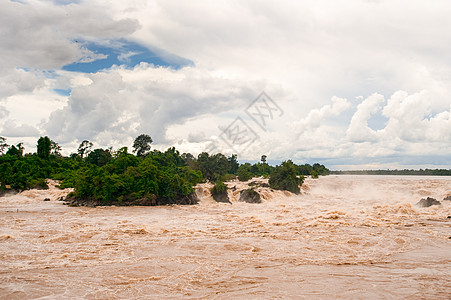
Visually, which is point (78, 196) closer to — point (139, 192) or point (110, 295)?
point (139, 192)

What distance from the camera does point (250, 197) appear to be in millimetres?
27094

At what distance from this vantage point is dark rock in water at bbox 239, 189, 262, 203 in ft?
87.7

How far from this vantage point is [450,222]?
50.4ft

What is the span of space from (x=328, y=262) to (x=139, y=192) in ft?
54.1

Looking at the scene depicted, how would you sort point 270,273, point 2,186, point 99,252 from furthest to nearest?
point 2,186, point 99,252, point 270,273

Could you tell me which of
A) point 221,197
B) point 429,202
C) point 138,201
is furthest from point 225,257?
point 429,202

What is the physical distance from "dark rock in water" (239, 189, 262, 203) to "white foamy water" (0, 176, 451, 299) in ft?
31.6

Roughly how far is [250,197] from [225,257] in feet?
60.0

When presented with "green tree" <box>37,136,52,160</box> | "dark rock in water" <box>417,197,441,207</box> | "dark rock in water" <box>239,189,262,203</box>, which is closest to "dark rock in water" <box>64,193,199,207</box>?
"dark rock in water" <box>239,189,262,203</box>

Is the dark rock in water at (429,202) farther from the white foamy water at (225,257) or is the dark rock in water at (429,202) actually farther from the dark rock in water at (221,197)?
the dark rock in water at (221,197)

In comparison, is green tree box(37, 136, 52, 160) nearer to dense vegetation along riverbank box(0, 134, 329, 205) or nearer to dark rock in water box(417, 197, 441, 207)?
dense vegetation along riverbank box(0, 134, 329, 205)

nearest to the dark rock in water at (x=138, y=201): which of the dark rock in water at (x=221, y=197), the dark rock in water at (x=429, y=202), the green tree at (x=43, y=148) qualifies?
the dark rock in water at (x=221, y=197)

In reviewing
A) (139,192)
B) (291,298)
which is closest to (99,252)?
(291,298)

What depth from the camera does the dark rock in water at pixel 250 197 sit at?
26719 millimetres
